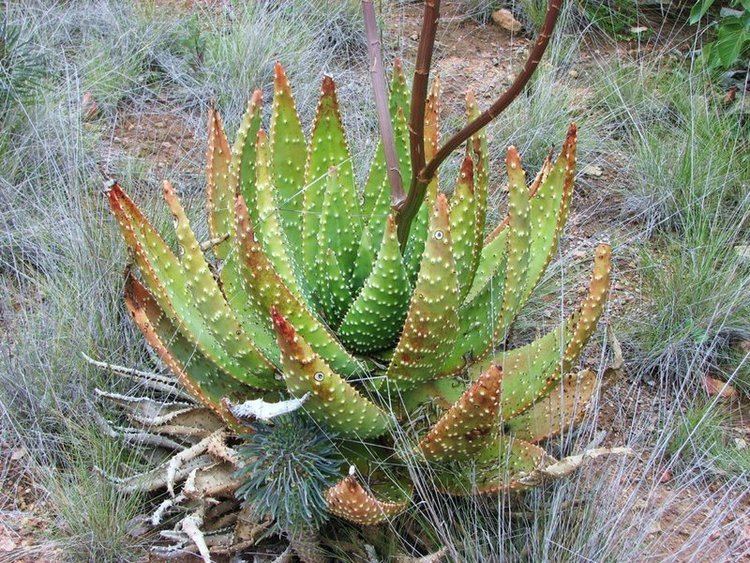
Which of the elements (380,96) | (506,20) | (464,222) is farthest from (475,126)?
(506,20)

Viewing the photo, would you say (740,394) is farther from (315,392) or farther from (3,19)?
(3,19)

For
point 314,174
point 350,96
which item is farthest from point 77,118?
point 314,174

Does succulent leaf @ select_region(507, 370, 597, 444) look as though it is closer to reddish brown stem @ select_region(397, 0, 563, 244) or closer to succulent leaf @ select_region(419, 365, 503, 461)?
succulent leaf @ select_region(419, 365, 503, 461)

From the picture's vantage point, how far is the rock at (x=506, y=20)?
4461 mm

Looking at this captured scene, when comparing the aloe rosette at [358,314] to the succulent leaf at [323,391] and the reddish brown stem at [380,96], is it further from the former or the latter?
the reddish brown stem at [380,96]

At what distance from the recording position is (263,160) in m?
1.70

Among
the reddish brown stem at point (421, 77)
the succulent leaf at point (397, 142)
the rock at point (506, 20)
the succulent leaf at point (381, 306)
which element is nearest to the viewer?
the reddish brown stem at point (421, 77)

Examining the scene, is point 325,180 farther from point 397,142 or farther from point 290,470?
point 290,470

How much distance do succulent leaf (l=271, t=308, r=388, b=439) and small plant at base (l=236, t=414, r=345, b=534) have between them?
0.21 ft

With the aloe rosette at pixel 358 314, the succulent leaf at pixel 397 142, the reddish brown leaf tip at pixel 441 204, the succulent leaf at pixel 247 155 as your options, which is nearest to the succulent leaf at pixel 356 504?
the aloe rosette at pixel 358 314

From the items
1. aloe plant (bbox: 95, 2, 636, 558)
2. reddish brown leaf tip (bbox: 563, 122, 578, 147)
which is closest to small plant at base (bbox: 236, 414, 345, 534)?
aloe plant (bbox: 95, 2, 636, 558)

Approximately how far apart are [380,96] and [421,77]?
16cm

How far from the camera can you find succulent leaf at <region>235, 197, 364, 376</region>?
5.08 feet

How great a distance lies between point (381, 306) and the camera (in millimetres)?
1765
